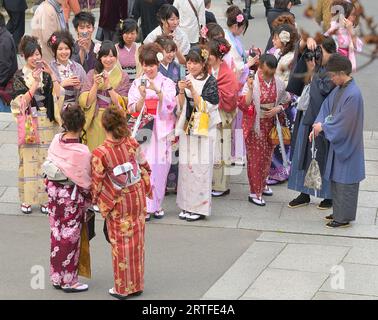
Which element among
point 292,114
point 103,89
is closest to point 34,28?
point 103,89

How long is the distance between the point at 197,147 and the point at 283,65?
4.29 feet

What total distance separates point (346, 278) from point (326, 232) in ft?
3.68

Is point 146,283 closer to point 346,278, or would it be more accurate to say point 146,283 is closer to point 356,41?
point 346,278

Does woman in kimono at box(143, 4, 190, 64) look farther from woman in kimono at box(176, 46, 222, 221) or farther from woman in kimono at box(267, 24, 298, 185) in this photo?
woman in kimono at box(176, 46, 222, 221)

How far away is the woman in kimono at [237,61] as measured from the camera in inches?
394

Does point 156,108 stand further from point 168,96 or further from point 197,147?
point 197,147

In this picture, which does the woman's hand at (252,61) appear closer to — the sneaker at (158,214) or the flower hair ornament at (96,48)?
the flower hair ornament at (96,48)

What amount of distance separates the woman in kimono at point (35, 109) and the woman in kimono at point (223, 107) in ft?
5.01

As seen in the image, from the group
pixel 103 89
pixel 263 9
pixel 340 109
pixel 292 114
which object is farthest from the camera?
pixel 263 9

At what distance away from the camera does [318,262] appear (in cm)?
796

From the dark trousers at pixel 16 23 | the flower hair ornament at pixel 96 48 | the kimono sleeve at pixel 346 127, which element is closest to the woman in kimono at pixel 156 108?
the flower hair ornament at pixel 96 48

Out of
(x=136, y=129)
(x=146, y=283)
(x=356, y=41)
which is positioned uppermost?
(x=356, y=41)

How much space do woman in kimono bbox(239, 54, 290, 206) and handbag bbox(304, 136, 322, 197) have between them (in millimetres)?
645

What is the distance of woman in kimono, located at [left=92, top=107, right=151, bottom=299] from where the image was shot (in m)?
7.13
